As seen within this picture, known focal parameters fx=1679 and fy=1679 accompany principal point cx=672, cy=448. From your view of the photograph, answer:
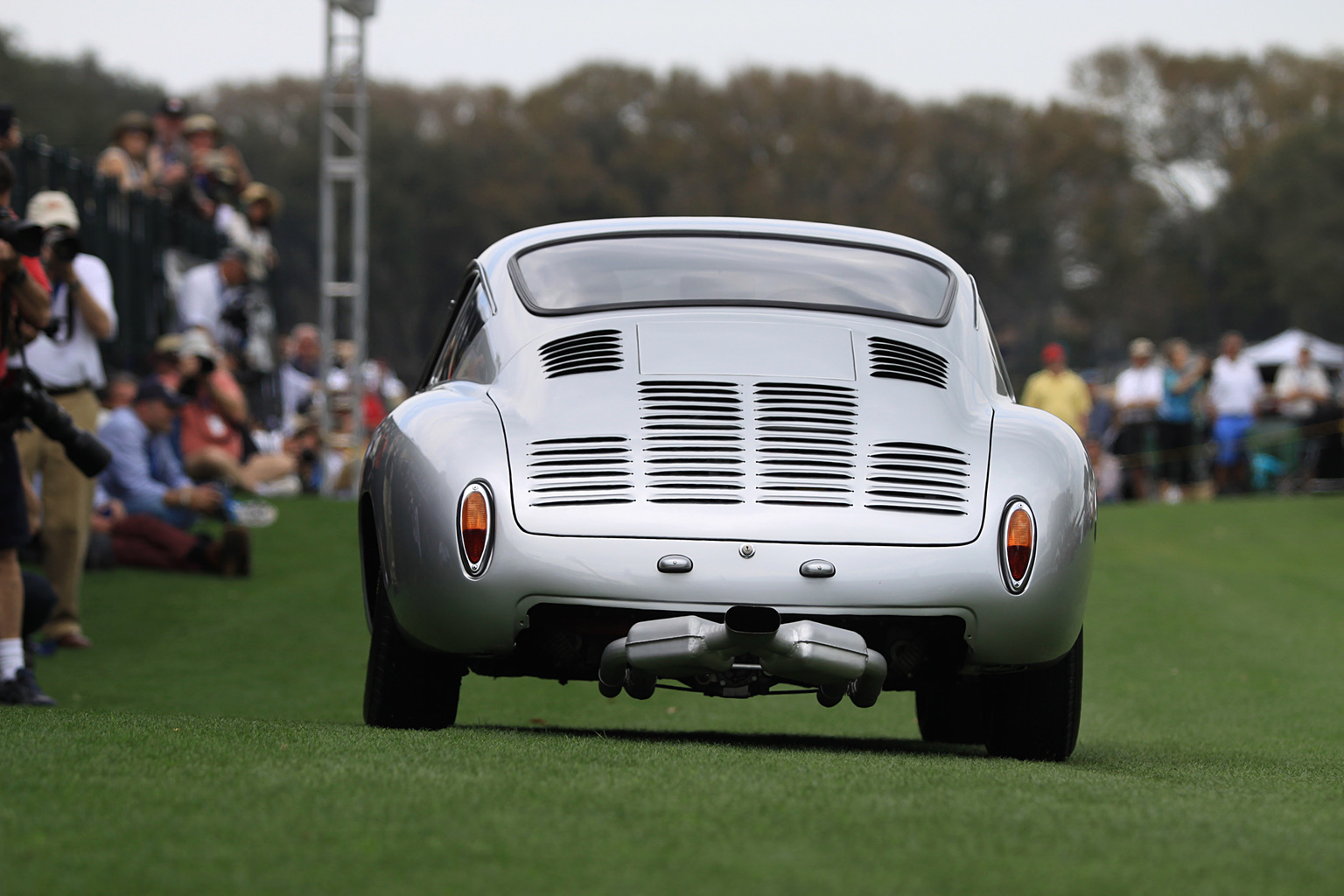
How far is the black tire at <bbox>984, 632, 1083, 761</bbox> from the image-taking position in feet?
16.8

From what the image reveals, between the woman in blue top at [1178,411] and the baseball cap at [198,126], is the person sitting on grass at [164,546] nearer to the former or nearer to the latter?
the baseball cap at [198,126]

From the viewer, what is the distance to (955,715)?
6.37 meters

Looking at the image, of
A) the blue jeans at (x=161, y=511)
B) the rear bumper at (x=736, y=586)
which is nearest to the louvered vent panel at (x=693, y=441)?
the rear bumper at (x=736, y=586)

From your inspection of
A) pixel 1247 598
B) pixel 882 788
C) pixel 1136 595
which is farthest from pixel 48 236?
pixel 1247 598

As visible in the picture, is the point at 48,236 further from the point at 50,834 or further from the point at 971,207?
the point at 971,207

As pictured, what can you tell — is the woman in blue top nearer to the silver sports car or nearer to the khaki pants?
the khaki pants

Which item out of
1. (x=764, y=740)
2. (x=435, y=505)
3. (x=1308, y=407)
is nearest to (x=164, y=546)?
(x=764, y=740)

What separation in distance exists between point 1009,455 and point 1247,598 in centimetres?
762

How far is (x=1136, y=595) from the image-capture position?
11.7m

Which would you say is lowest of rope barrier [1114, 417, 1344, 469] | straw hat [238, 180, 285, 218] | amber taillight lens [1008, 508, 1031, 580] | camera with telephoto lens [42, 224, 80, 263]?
rope barrier [1114, 417, 1344, 469]

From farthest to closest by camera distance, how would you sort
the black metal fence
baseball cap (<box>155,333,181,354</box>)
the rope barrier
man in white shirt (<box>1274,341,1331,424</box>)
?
man in white shirt (<box>1274,341,1331,424</box>)
the rope barrier
the black metal fence
baseball cap (<box>155,333,181,354</box>)

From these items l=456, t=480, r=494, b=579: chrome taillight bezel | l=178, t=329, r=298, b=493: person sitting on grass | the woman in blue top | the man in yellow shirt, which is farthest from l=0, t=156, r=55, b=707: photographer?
the woman in blue top

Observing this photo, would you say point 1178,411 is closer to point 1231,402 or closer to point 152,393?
point 1231,402

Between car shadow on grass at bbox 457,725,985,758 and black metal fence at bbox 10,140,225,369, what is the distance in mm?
9323
